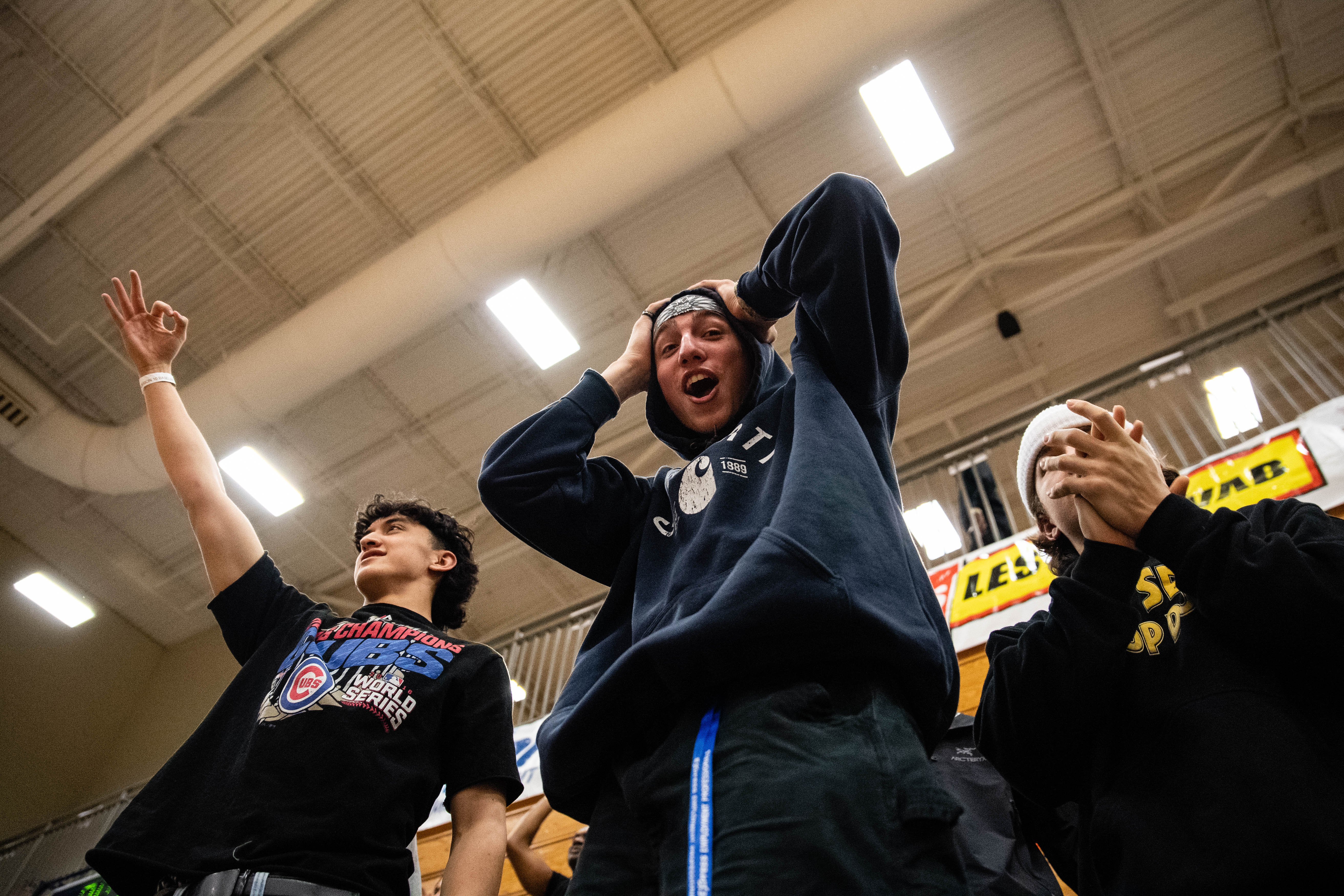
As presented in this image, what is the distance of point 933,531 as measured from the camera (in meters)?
7.00

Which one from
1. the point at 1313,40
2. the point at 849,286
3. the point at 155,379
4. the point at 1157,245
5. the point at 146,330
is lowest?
the point at 849,286

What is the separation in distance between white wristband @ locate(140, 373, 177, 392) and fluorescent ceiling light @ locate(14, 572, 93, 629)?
32.7 feet

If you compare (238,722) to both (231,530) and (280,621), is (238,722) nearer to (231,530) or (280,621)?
(280,621)

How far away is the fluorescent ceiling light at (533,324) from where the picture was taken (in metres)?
7.62

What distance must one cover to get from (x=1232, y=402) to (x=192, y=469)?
23.4 ft

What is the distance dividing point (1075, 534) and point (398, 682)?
130 centimetres

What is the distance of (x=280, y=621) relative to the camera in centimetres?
192

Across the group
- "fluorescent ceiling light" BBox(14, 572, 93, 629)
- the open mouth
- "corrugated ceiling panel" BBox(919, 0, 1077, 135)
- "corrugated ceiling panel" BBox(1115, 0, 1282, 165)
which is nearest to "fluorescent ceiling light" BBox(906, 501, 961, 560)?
"corrugated ceiling panel" BBox(919, 0, 1077, 135)

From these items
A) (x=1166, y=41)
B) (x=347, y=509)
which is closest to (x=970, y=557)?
(x=1166, y=41)

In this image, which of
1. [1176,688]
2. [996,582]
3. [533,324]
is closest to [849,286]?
[1176,688]

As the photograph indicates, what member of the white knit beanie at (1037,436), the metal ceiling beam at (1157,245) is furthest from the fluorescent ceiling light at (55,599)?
the white knit beanie at (1037,436)

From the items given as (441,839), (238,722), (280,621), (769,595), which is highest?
(441,839)

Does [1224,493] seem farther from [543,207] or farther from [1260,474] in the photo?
[543,207]

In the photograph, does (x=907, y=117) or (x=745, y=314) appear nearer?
(x=745, y=314)
